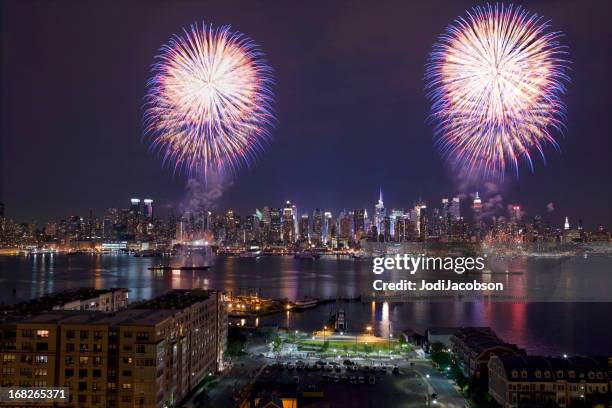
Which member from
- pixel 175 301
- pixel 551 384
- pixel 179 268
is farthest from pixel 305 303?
pixel 179 268

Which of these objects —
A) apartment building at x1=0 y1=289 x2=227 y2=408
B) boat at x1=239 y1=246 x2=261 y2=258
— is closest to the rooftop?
apartment building at x1=0 y1=289 x2=227 y2=408

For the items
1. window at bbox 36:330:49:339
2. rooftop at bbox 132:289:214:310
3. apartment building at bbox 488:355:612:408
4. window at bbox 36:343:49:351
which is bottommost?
apartment building at bbox 488:355:612:408

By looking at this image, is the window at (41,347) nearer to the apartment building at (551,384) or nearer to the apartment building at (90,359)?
the apartment building at (90,359)

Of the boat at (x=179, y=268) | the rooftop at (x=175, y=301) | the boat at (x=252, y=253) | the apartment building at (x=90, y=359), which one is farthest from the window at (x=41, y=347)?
the boat at (x=252, y=253)

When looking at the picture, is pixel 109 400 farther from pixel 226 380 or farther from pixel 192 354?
pixel 226 380

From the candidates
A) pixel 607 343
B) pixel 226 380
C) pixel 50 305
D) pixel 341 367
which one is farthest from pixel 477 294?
pixel 50 305

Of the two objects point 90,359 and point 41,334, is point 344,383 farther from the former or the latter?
point 41,334

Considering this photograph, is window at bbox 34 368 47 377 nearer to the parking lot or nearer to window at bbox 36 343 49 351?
window at bbox 36 343 49 351
